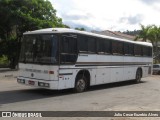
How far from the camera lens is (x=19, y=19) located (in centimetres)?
3197

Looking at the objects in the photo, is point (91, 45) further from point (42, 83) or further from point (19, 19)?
point (19, 19)

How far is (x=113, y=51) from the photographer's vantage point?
64.0ft

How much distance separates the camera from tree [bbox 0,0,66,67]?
31.9m

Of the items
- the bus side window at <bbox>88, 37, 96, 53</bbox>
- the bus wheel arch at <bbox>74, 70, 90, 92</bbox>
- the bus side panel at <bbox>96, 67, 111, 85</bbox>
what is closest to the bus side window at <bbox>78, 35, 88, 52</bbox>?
the bus side window at <bbox>88, 37, 96, 53</bbox>

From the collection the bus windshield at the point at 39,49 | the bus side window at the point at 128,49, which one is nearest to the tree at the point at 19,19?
the bus side window at the point at 128,49

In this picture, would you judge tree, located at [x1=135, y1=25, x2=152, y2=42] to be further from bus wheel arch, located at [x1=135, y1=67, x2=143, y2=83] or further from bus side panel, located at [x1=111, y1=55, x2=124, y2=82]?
bus side panel, located at [x1=111, y1=55, x2=124, y2=82]

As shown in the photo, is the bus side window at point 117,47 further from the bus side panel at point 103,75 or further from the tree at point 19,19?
the tree at point 19,19


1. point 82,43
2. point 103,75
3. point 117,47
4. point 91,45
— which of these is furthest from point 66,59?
point 117,47

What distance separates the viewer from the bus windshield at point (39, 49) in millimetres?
14539

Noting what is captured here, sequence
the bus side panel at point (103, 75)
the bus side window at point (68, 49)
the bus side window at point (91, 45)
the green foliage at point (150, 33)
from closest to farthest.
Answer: the bus side window at point (68, 49)
the bus side window at point (91, 45)
the bus side panel at point (103, 75)
the green foliage at point (150, 33)

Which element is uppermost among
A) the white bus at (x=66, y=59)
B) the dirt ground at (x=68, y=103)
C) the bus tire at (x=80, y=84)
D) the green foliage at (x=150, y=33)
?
the green foliage at (x=150, y=33)

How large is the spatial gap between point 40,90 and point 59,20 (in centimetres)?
2055

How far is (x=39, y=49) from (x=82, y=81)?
2853mm

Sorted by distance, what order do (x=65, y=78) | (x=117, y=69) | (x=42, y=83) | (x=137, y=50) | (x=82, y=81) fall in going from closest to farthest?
(x=42, y=83)
(x=65, y=78)
(x=82, y=81)
(x=117, y=69)
(x=137, y=50)
